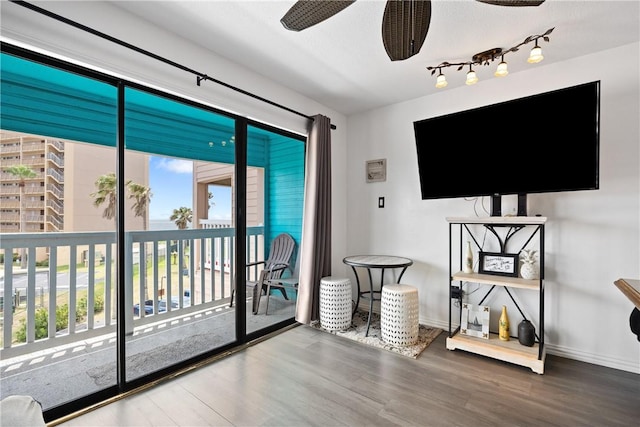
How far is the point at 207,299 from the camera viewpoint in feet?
12.4

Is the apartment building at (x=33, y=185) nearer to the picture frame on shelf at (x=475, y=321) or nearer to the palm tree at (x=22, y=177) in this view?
the palm tree at (x=22, y=177)

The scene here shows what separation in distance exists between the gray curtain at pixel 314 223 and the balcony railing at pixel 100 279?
2.60 ft

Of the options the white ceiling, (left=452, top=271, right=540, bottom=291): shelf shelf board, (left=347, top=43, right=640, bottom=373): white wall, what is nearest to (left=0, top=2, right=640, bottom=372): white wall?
(left=347, top=43, right=640, bottom=373): white wall

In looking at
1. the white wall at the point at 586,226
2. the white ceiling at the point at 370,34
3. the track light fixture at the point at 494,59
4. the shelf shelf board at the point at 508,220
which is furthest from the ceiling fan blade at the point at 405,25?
the shelf shelf board at the point at 508,220

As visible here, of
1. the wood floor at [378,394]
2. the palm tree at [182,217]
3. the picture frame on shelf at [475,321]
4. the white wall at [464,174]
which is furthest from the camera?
the palm tree at [182,217]

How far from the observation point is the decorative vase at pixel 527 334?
242 cm

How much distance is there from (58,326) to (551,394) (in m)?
3.96

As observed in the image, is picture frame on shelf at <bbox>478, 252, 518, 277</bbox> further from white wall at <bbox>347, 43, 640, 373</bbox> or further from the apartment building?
the apartment building

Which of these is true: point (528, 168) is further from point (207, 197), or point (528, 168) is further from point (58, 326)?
point (58, 326)

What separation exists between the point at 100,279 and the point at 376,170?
10.4 feet

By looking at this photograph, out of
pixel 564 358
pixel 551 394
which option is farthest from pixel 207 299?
pixel 564 358

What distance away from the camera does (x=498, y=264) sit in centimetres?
261

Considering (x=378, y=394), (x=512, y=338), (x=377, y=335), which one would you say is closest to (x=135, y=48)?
(x=378, y=394)

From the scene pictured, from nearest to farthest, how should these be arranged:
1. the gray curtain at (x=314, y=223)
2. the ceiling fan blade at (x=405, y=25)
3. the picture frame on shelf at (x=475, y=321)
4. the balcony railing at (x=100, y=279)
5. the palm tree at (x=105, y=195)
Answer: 1. the ceiling fan blade at (x=405, y=25)
2. the balcony railing at (x=100, y=279)
3. the picture frame on shelf at (x=475, y=321)
4. the palm tree at (x=105, y=195)
5. the gray curtain at (x=314, y=223)
